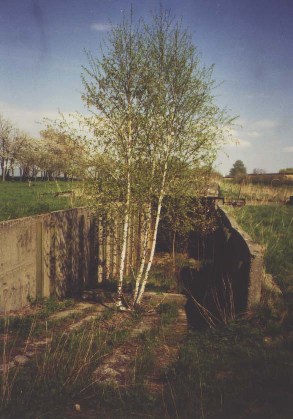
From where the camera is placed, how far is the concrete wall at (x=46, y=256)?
269 inches

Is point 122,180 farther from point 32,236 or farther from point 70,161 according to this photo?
point 32,236

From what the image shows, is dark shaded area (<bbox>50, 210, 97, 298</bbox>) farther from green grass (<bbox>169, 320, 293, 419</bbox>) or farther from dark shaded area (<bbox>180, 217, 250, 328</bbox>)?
green grass (<bbox>169, 320, 293, 419</bbox>)

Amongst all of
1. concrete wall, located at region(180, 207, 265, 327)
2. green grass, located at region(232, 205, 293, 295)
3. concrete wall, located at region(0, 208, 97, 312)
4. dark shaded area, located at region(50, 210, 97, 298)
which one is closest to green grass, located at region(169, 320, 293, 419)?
concrete wall, located at region(180, 207, 265, 327)

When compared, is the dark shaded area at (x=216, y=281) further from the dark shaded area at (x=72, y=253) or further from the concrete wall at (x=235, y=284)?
the dark shaded area at (x=72, y=253)

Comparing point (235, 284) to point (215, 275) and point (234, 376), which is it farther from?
point (215, 275)

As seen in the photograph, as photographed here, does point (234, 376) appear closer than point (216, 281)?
Yes

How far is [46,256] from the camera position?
8406 millimetres

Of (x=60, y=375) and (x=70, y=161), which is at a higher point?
(x=70, y=161)

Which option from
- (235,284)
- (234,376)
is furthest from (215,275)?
(234,376)

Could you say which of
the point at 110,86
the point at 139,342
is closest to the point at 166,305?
the point at 139,342

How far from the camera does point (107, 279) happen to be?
1180 cm

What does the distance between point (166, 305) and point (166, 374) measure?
380 cm

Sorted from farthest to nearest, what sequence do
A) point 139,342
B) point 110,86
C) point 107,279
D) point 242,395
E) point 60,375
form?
point 107,279
point 110,86
point 139,342
point 60,375
point 242,395

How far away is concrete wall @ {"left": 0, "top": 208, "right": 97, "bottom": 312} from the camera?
6836 millimetres
